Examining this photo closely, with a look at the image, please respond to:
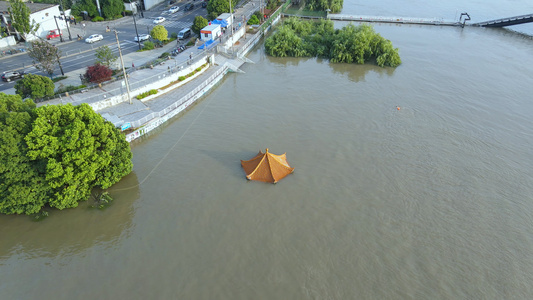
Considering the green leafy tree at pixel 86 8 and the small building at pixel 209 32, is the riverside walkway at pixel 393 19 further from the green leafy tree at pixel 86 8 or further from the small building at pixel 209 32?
the green leafy tree at pixel 86 8

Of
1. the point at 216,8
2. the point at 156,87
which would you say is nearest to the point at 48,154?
the point at 156,87

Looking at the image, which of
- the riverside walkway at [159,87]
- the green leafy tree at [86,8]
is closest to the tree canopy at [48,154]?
the riverside walkway at [159,87]

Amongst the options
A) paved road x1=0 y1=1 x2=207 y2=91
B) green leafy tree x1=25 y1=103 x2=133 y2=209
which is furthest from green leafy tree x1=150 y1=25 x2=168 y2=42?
green leafy tree x1=25 y1=103 x2=133 y2=209

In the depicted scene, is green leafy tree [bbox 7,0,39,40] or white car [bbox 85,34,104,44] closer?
green leafy tree [bbox 7,0,39,40]

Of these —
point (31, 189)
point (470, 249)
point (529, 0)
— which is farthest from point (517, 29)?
point (31, 189)

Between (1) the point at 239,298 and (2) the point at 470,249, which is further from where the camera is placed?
(2) the point at 470,249

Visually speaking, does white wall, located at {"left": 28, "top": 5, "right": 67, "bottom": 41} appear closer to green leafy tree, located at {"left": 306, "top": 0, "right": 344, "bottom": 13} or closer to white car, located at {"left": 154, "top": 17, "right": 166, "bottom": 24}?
white car, located at {"left": 154, "top": 17, "right": 166, "bottom": 24}

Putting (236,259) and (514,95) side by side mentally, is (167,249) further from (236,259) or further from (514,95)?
(514,95)
